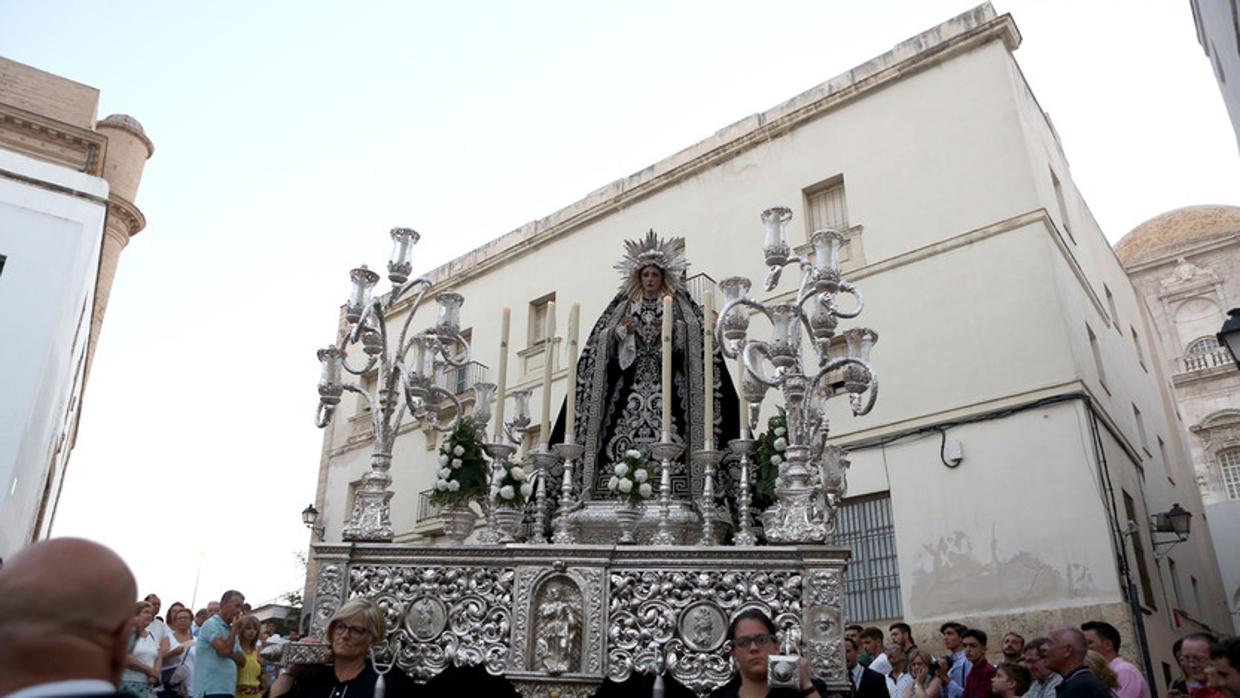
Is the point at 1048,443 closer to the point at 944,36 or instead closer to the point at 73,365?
the point at 944,36

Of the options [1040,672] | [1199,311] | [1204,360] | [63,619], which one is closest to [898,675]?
[1040,672]

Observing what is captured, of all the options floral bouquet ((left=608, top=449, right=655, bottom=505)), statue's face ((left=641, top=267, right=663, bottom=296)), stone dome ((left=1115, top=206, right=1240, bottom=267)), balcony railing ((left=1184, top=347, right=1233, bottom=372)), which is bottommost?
floral bouquet ((left=608, top=449, right=655, bottom=505))

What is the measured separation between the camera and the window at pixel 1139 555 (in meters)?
11.3

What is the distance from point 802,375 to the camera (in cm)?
505

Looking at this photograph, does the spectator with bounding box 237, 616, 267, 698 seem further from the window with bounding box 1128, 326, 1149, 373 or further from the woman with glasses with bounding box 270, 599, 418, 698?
the window with bounding box 1128, 326, 1149, 373

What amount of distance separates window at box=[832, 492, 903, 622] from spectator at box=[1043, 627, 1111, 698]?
7224 mm

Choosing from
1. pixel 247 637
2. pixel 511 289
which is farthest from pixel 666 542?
pixel 511 289

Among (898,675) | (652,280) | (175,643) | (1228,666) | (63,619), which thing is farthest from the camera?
(898,675)

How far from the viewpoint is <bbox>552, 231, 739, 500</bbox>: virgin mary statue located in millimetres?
6031

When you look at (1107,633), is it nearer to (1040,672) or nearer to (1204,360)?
(1040,672)

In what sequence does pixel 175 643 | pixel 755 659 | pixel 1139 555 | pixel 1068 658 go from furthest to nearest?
pixel 1139 555 < pixel 175 643 < pixel 1068 658 < pixel 755 659

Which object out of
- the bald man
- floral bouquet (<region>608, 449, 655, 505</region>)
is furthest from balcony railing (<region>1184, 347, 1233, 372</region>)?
the bald man

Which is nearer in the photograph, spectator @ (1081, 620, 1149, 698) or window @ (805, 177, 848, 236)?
spectator @ (1081, 620, 1149, 698)

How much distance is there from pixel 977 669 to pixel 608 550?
11.2 ft
